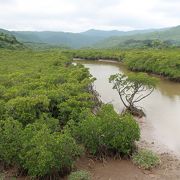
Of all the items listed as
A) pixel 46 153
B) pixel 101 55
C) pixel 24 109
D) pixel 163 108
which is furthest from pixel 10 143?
pixel 101 55

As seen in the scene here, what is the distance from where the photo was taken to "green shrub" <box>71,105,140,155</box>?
59.6 feet

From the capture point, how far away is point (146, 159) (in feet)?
60.1

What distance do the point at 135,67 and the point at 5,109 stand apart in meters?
49.6

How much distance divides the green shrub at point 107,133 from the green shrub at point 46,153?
1.92 metres

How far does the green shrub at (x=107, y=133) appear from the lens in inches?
715

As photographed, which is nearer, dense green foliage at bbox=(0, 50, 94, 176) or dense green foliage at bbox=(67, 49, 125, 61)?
dense green foliage at bbox=(0, 50, 94, 176)

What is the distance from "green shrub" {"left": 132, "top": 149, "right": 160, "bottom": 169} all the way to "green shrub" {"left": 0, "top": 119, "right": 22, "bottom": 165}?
20.5ft

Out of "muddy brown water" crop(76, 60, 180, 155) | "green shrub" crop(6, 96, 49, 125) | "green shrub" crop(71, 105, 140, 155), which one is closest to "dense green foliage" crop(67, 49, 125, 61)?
"muddy brown water" crop(76, 60, 180, 155)

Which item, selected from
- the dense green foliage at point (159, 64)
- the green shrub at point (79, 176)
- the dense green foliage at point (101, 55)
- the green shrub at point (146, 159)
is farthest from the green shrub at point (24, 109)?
the dense green foliage at point (101, 55)

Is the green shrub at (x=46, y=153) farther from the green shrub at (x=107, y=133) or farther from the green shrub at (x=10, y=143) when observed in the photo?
the green shrub at (x=107, y=133)

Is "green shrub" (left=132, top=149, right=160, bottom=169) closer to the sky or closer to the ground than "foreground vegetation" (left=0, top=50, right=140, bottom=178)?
closer to the ground

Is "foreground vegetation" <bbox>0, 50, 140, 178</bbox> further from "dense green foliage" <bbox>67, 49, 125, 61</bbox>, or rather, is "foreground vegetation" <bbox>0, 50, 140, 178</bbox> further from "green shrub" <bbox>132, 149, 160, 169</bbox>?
"dense green foliage" <bbox>67, 49, 125, 61</bbox>

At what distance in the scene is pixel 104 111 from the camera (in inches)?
805

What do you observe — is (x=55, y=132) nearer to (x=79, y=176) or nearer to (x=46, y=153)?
(x=46, y=153)
